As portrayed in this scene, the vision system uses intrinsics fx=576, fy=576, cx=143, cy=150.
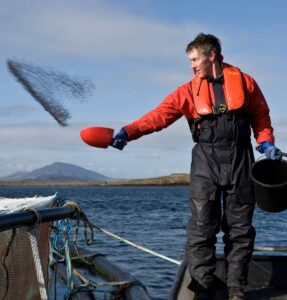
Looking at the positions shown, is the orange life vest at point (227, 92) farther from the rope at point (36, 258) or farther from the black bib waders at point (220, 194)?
the rope at point (36, 258)

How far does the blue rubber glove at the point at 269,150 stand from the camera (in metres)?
4.91

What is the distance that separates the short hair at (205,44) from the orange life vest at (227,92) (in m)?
0.21

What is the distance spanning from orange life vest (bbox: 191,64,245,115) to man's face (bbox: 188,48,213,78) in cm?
6

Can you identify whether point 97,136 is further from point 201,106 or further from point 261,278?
point 261,278

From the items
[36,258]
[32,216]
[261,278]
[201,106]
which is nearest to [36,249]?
[36,258]

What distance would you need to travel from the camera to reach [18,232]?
4.28 m

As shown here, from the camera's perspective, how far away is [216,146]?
16.2 feet

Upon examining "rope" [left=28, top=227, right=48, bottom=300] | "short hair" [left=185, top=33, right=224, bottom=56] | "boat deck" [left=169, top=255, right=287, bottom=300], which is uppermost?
"short hair" [left=185, top=33, right=224, bottom=56]

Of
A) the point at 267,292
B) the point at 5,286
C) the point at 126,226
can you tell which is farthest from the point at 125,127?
the point at 126,226

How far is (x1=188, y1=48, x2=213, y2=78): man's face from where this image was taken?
5070 millimetres

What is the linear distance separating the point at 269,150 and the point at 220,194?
57 cm

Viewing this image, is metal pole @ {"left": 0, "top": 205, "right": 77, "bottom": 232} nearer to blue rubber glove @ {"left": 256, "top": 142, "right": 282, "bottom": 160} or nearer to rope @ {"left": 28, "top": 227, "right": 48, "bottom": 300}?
rope @ {"left": 28, "top": 227, "right": 48, "bottom": 300}

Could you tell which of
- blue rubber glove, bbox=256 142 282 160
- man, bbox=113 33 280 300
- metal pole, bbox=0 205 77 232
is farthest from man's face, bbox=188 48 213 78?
metal pole, bbox=0 205 77 232

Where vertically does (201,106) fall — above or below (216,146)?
above
